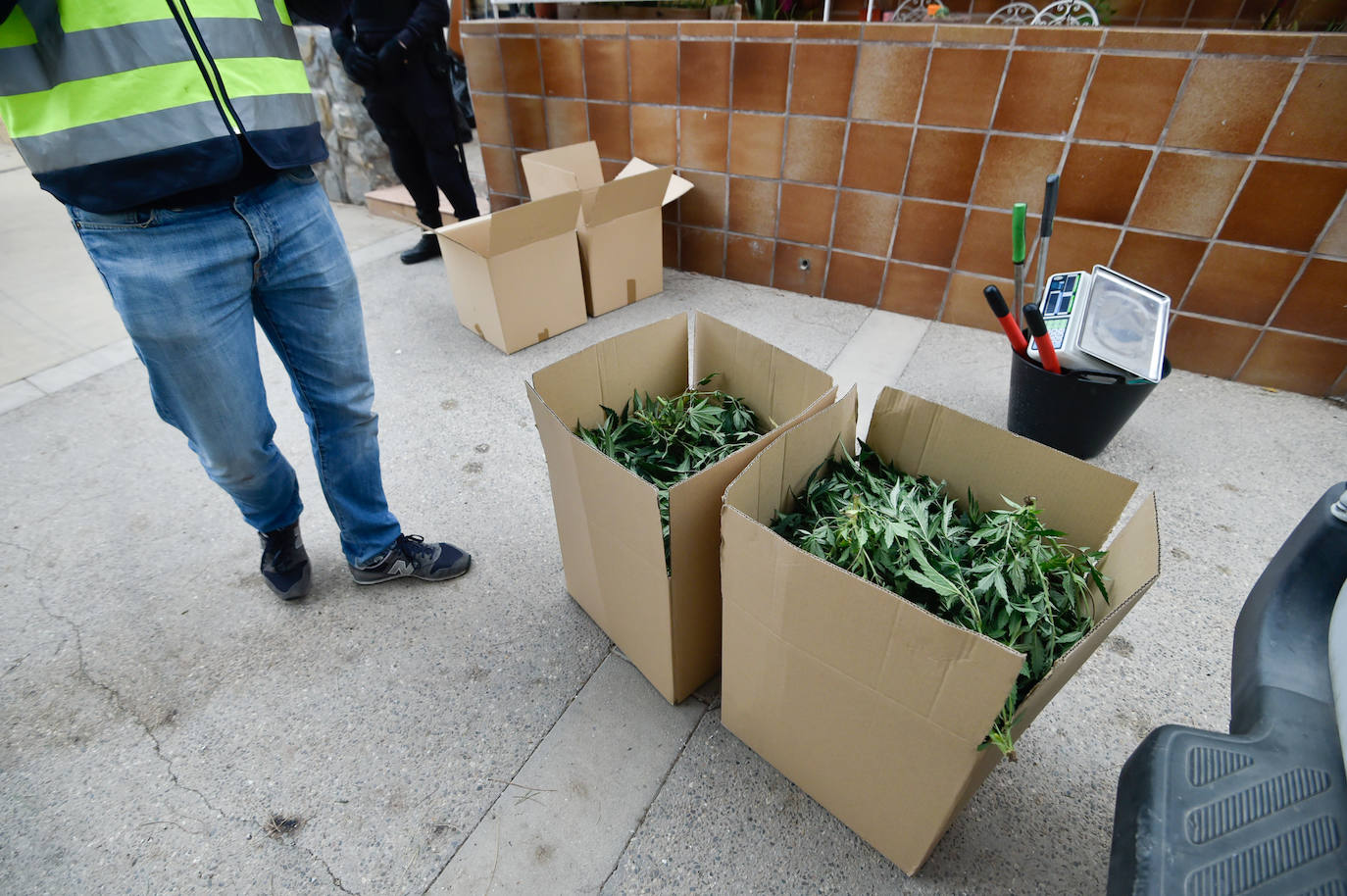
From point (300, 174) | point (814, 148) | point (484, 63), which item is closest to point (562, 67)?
point (484, 63)

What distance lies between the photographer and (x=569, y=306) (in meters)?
2.57

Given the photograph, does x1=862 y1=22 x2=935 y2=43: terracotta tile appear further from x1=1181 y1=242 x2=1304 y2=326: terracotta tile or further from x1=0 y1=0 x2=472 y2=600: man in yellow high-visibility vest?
x1=0 y1=0 x2=472 y2=600: man in yellow high-visibility vest

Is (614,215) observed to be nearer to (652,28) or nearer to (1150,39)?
(652,28)

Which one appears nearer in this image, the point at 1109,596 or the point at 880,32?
the point at 1109,596

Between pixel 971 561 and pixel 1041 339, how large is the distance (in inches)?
33.9

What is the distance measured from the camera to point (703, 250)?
2.96 m

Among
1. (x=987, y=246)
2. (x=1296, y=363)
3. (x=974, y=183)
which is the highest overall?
(x=974, y=183)

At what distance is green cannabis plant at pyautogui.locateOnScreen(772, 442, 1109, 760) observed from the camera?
2.95ft

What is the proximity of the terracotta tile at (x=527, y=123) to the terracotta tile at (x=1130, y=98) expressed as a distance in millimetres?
2268

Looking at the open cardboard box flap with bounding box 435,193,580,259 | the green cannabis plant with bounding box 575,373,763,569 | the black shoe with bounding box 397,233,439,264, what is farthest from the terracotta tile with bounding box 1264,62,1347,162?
the black shoe with bounding box 397,233,439,264

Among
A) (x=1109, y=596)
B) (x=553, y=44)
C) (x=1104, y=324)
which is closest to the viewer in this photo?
(x=1109, y=596)

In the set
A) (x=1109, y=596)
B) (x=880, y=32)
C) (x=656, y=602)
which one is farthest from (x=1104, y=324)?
(x=656, y=602)

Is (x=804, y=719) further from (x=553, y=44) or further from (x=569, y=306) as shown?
(x=553, y=44)

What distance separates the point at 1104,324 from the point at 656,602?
1.43 metres
